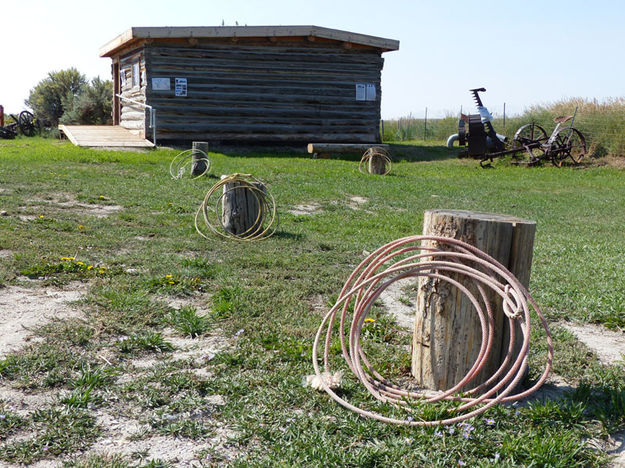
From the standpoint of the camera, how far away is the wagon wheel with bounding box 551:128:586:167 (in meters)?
19.5

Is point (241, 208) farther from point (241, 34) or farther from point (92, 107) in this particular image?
point (92, 107)

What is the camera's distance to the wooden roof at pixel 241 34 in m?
17.7

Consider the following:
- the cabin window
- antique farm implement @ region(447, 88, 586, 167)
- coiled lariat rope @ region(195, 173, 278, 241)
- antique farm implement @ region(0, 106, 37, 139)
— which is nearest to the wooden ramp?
the cabin window

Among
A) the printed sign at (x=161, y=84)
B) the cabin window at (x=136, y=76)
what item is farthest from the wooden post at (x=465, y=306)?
the cabin window at (x=136, y=76)

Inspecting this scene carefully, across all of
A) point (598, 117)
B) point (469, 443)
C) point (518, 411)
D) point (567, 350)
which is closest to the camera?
point (469, 443)

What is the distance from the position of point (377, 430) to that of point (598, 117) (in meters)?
21.3

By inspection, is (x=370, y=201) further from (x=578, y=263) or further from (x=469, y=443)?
(x=469, y=443)

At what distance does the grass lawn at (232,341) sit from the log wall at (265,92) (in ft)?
30.6

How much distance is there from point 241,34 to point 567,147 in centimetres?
1076

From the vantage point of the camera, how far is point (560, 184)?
51.7ft

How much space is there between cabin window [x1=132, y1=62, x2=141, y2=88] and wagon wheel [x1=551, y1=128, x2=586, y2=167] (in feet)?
43.7

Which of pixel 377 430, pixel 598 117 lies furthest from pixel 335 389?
pixel 598 117

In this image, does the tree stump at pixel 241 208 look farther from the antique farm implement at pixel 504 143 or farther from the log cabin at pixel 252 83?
the antique farm implement at pixel 504 143

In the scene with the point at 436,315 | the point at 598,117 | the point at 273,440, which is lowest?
the point at 273,440
